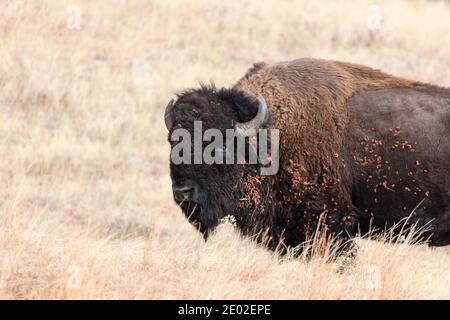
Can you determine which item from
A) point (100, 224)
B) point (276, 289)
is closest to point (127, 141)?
point (100, 224)

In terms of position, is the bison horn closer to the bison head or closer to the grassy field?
the bison head

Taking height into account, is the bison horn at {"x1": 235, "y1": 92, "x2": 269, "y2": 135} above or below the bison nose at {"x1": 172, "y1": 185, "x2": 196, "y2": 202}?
above

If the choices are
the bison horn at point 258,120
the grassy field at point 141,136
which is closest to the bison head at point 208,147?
the bison horn at point 258,120

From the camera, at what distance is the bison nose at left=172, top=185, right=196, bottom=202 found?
23.2 ft

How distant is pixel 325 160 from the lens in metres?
7.59

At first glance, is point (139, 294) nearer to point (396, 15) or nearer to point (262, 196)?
point (262, 196)

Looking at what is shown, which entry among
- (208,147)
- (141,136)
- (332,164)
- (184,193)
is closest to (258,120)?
(208,147)

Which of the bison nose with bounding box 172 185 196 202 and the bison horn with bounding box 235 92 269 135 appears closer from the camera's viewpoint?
the bison nose with bounding box 172 185 196 202

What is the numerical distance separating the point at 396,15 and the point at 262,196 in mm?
16423

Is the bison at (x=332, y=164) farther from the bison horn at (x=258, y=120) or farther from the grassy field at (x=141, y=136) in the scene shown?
the grassy field at (x=141, y=136)

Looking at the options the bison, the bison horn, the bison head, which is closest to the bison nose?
the bison head

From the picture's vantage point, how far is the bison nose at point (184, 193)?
706 cm

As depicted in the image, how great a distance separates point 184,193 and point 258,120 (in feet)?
3.17

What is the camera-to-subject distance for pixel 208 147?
7195 mm
